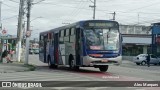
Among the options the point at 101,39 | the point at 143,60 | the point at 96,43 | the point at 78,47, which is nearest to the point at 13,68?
the point at 78,47

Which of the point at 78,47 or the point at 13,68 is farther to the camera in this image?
the point at 13,68

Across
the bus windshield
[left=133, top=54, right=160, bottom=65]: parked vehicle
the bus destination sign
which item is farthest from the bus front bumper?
[left=133, top=54, right=160, bottom=65]: parked vehicle

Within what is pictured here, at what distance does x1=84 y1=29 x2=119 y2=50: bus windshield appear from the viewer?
26.8m

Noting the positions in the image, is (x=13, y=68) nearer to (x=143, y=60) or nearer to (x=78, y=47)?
(x=78, y=47)

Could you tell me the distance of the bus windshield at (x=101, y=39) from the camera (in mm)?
26828

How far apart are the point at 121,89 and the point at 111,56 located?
10555mm

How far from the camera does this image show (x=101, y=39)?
26844 mm

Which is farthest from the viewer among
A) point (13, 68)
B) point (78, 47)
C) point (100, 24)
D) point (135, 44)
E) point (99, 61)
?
point (135, 44)

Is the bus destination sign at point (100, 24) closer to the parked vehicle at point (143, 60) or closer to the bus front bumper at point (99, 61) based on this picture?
the bus front bumper at point (99, 61)

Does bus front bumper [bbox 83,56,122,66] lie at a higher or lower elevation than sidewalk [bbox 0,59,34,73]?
higher

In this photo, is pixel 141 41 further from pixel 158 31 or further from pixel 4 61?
pixel 4 61

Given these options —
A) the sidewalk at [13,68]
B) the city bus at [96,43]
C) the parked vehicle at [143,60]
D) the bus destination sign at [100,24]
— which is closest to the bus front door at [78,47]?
the city bus at [96,43]

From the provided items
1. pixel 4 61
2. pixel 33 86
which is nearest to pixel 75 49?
pixel 33 86

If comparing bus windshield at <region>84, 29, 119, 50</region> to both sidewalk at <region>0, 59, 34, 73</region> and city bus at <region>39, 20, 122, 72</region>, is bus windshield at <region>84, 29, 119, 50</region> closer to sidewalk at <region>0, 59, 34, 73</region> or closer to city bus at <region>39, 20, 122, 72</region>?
city bus at <region>39, 20, 122, 72</region>
